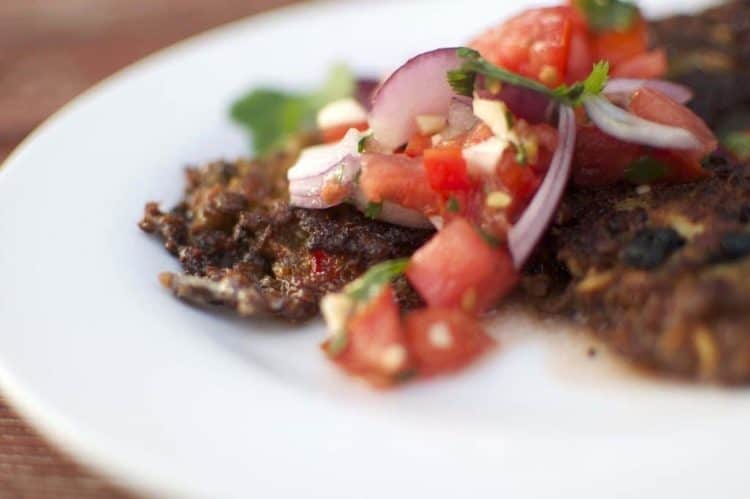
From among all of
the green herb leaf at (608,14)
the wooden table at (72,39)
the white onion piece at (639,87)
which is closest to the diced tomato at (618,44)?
the green herb leaf at (608,14)

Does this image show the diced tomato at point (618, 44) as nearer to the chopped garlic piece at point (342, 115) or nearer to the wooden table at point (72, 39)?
the chopped garlic piece at point (342, 115)

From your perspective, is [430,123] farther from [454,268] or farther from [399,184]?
[454,268]

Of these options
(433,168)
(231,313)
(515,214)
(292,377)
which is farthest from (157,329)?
(515,214)

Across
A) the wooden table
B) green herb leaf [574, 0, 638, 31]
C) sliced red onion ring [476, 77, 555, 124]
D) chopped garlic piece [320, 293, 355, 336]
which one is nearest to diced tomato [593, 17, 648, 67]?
green herb leaf [574, 0, 638, 31]

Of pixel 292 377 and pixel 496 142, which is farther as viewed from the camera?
pixel 496 142

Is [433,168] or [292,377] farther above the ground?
[433,168]

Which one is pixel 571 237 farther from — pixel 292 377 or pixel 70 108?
pixel 70 108
